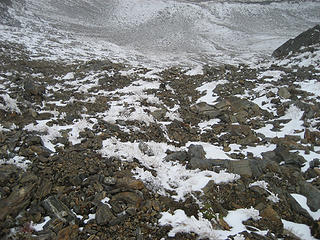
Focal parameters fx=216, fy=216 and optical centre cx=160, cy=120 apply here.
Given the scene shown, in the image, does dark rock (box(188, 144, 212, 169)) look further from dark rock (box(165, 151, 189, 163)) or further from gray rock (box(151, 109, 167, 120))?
gray rock (box(151, 109, 167, 120))

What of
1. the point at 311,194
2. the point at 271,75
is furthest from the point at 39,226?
the point at 271,75

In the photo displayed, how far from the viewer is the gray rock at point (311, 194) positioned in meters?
4.29

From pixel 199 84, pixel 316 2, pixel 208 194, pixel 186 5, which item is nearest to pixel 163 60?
pixel 199 84

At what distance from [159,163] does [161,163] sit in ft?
0.20

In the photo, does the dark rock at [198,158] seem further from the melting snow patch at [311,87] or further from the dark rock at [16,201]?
the melting snow patch at [311,87]

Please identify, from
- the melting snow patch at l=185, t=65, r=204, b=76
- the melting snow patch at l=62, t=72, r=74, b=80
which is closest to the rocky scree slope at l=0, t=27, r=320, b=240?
the melting snow patch at l=62, t=72, r=74, b=80

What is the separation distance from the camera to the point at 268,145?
21.5 ft

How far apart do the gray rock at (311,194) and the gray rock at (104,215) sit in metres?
3.89

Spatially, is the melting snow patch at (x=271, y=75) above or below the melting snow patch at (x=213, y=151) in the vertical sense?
above

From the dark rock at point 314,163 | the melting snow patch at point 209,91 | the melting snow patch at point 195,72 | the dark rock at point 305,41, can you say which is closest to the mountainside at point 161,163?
the dark rock at point 314,163

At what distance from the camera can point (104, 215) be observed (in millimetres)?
3697

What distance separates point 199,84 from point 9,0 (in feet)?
136

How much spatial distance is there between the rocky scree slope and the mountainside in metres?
0.02

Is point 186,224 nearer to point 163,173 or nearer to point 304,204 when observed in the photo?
point 163,173
